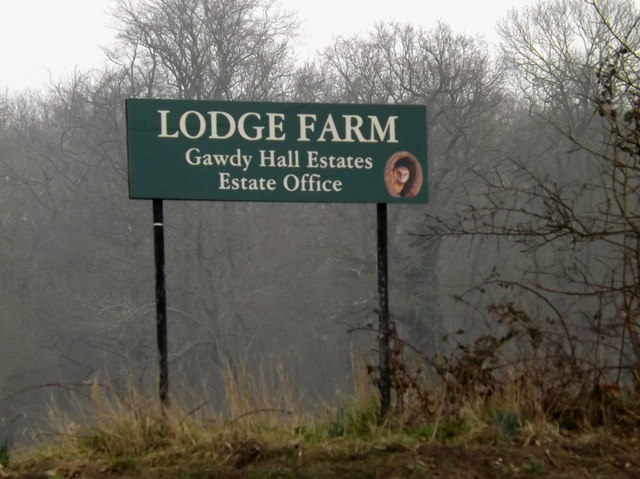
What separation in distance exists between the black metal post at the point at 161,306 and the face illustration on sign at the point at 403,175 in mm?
1609

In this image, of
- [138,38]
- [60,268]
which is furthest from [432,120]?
[60,268]

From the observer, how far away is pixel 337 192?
6.30 meters

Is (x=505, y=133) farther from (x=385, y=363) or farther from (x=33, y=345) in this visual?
(x=385, y=363)

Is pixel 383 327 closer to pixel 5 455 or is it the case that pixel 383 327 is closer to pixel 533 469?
pixel 533 469

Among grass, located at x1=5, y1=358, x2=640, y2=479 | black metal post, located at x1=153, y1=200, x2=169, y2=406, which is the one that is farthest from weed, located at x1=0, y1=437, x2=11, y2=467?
black metal post, located at x1=153, y1=200, x2=169, y2=406

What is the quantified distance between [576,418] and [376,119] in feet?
8.06

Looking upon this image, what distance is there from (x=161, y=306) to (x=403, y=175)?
1906 mm

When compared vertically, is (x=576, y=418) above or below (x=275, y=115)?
below

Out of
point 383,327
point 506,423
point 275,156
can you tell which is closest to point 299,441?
point 383,327

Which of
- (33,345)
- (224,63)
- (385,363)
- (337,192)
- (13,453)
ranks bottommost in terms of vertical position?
(33,345)

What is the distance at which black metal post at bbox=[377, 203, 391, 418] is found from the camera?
616 centimetres

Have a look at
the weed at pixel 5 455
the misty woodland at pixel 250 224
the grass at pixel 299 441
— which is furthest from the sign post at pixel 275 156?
the misty woodland at pixel 250 224

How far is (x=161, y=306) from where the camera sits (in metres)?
6.02

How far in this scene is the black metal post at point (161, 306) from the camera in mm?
5926
